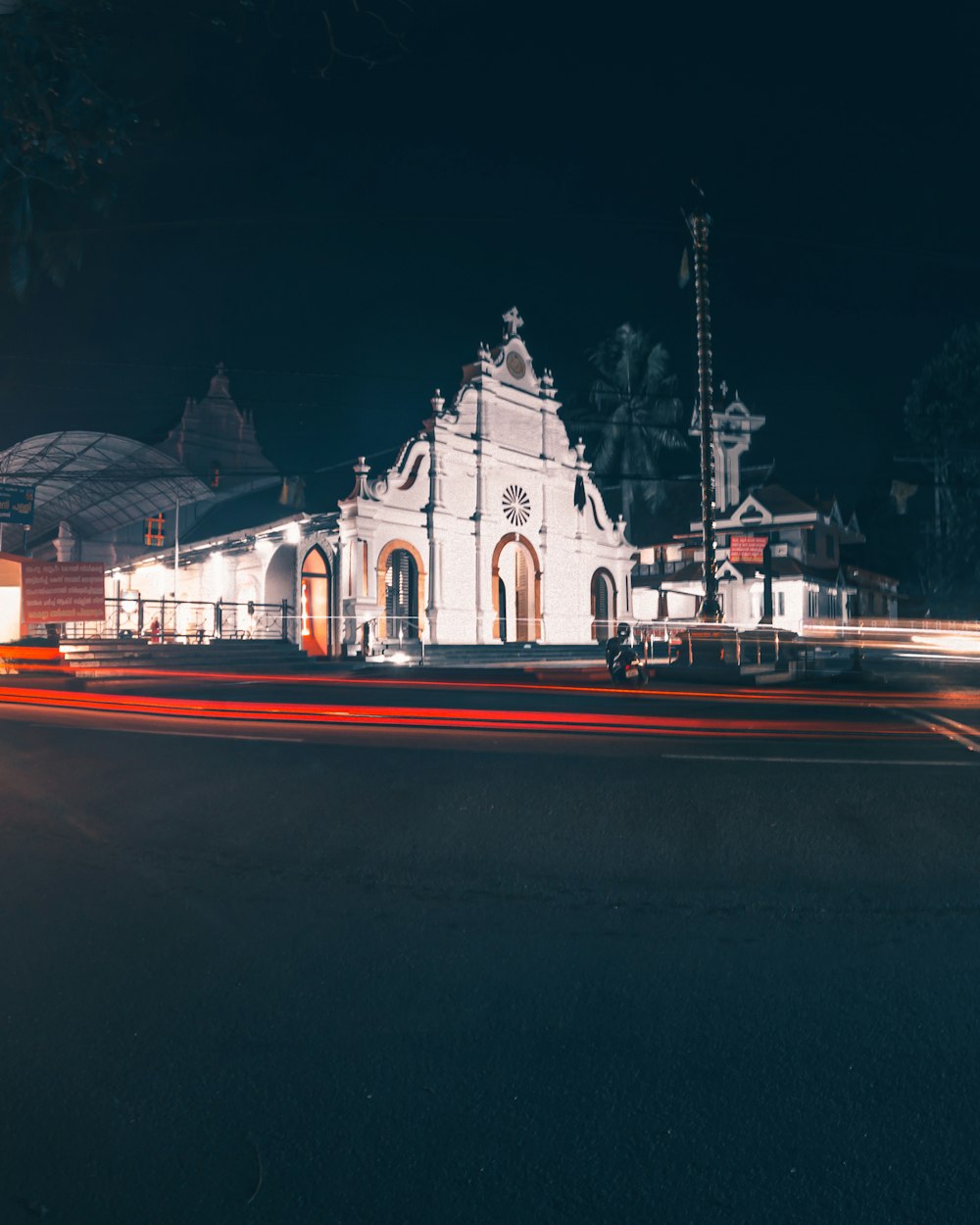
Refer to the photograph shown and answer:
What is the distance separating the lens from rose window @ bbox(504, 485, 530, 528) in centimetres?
4019

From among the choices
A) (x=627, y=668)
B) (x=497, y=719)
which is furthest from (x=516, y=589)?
(x=497, y=719)

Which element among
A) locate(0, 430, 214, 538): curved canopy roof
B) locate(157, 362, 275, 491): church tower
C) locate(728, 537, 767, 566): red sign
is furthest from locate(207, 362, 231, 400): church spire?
locate(728, 537, 767, 566): red sign

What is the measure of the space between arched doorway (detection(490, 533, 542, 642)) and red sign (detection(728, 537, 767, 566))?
10.1m

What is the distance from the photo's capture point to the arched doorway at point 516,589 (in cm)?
4019

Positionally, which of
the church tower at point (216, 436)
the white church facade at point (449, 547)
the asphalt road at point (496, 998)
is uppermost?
the church tower at point (216, 436)

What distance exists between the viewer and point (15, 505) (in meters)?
31.5

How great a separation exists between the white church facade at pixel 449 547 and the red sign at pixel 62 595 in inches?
363

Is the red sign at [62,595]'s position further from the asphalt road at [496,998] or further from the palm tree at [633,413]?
the palm tree at [633,413]

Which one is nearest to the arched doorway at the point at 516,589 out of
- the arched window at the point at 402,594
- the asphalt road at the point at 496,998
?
the arched window at the point at 402,594

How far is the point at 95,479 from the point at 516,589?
59.2ft

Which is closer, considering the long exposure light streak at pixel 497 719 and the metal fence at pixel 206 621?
the long exposure light streak at pixel 497 719

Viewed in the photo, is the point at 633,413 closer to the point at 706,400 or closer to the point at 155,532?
the point at 155,532

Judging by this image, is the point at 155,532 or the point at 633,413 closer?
the point at 155,532

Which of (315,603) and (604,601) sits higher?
(604,601)
